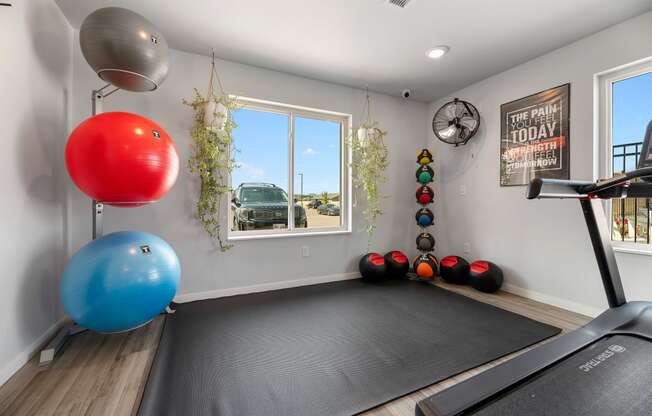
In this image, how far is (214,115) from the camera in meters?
2.53

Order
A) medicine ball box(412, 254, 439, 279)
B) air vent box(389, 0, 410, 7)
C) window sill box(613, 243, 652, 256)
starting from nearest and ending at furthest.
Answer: air vent box(389, 0, 410, 7) → window sill box(613, 243, 652, 256) → medicine ball box(412, 254, 439, 279)

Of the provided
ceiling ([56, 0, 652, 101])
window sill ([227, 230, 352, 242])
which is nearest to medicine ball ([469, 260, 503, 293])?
window sill ([227, 230, 352, 242])

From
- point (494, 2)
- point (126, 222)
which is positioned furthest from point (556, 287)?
point (126, 222)

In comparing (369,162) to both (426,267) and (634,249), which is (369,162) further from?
(634,249)

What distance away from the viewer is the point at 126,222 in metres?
2.54

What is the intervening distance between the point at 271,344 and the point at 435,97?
12.5 feet

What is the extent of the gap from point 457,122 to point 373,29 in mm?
1654

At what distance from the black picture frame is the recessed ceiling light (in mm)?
1014

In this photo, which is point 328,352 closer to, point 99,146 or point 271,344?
point 271,344

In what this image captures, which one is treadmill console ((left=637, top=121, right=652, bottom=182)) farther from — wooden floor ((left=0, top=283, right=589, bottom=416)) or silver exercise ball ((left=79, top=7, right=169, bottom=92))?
silver exercise ball ((left=79, top=7, right=169, bottom=92))

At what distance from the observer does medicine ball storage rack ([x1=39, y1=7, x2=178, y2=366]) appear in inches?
65.4

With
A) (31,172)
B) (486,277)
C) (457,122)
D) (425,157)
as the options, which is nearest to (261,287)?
(31,172)

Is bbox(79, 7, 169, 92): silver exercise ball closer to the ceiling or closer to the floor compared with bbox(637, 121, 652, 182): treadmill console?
closer to the ceiling

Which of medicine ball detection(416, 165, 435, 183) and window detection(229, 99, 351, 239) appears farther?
medicine ball detection(416, 165, 435, 183)
